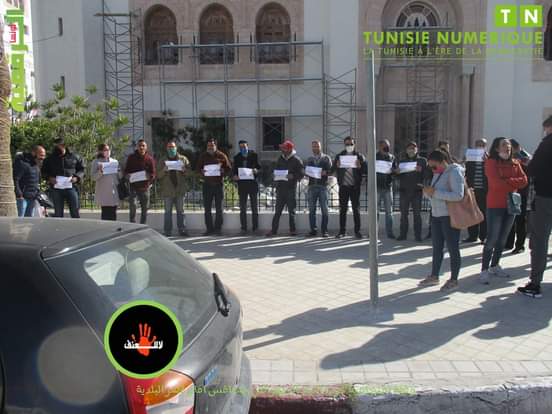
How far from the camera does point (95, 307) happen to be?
2.11m

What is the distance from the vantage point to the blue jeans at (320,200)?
9.67 m

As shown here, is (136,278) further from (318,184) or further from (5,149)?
(318,184)

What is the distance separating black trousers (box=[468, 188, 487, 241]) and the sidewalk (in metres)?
0.81

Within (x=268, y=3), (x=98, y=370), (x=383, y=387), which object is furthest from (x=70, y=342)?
(x=268, y=3)

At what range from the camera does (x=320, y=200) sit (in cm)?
974

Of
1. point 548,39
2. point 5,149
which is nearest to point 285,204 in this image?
point 5,149

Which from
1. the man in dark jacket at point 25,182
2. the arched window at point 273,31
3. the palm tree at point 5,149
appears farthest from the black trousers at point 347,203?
the arched window at point 273,31

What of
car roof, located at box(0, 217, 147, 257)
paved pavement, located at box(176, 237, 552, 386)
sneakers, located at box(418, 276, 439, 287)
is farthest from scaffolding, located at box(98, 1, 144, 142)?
car roof, located at box(0, 217, 147, 257)

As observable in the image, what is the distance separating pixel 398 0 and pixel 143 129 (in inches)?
517

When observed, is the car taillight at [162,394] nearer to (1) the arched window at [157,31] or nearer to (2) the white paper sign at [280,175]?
(2) the white paper sign at [280,175]

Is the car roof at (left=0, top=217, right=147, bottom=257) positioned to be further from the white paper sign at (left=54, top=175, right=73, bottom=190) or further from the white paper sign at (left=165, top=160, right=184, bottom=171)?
the white paper sign at (left=165, top=160, right=184, bottom=171)

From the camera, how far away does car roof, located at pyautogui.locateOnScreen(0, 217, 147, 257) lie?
7.54ft

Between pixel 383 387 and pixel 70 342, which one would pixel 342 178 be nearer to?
pixel 383 387

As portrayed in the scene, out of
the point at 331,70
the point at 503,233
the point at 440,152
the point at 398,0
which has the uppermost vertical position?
the point at 398,0
